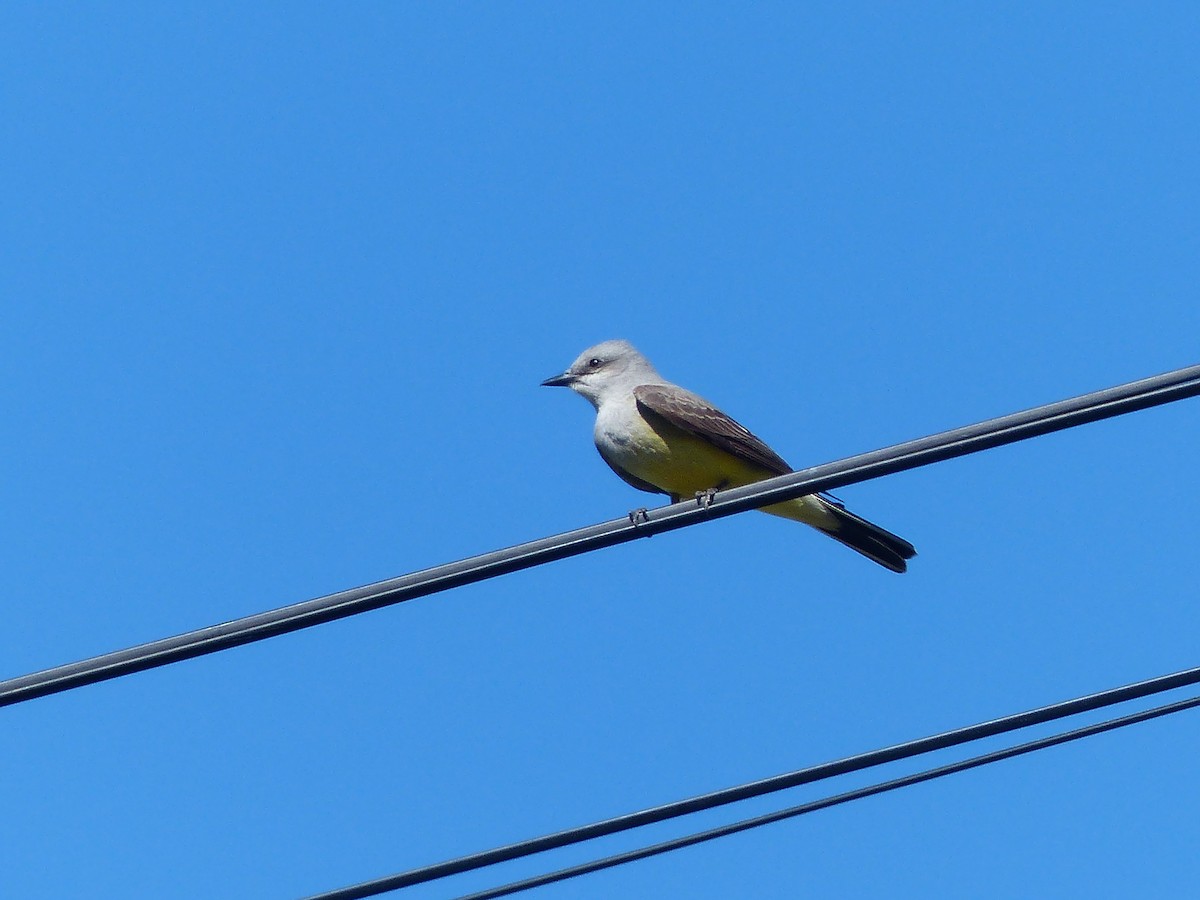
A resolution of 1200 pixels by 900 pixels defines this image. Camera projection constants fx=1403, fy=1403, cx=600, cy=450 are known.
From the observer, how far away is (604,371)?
1003 centimetres

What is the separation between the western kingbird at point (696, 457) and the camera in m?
8.66

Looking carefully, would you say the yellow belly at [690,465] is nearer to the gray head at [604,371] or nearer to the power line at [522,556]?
the gray head at [604,371]

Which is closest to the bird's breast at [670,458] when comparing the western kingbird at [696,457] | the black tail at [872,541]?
the western kingbird at [696,457]

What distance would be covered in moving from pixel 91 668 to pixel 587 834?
5.91 ft

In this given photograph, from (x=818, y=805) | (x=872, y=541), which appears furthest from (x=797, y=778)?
(x=872, y=541)

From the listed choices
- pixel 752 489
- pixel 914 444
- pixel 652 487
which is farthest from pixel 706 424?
pixel 914 444

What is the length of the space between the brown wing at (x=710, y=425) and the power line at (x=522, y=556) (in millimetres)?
3496

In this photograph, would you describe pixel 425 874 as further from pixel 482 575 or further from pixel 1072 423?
pixel 1072 423

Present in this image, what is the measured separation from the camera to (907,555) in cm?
856

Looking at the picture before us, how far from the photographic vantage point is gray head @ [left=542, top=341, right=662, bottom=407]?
9867mm

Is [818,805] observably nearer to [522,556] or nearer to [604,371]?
[522,556]

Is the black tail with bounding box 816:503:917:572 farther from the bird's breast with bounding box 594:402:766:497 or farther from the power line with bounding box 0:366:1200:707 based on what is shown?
the power line with bounding box 0:366:1200:707

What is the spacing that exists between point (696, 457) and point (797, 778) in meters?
3.99

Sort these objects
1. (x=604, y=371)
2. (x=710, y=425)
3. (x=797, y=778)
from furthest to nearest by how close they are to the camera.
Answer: (x=604, y=371) → (x=710, y=425) → (x=797, y=778)
